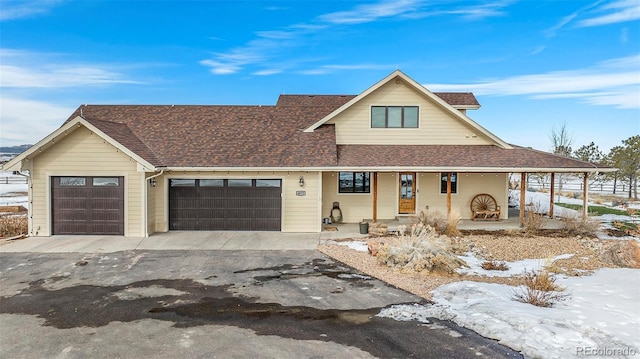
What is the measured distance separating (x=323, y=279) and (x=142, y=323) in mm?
4101

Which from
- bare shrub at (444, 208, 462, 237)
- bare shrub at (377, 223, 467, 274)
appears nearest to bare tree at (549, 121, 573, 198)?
bare shrub at (444, 208, 462, 237)

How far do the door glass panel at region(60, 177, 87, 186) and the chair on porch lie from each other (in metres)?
15.6

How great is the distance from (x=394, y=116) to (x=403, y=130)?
731 millimetres

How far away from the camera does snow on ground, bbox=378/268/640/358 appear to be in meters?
5.68

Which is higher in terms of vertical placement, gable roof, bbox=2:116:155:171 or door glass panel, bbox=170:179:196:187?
gable roof, bbox=2:116:155:171

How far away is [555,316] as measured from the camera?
262 inches

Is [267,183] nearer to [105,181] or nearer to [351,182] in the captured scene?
[351,182]

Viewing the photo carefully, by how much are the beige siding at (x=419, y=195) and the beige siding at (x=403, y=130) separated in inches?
61.1

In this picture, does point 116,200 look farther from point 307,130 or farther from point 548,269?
point 548,269

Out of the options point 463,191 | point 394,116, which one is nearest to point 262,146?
point 394,116

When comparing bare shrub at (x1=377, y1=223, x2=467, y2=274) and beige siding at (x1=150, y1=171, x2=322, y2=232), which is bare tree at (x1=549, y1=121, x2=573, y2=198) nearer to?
beige siding at (x1=150, y1=171, x2=322, y2=232)

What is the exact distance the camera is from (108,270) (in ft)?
33.5

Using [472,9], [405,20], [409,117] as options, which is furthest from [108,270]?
[405,20]

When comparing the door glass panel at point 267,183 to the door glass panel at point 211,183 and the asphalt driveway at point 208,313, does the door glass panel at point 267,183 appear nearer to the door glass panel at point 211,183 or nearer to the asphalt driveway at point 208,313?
the door glass panel at point 211,183
